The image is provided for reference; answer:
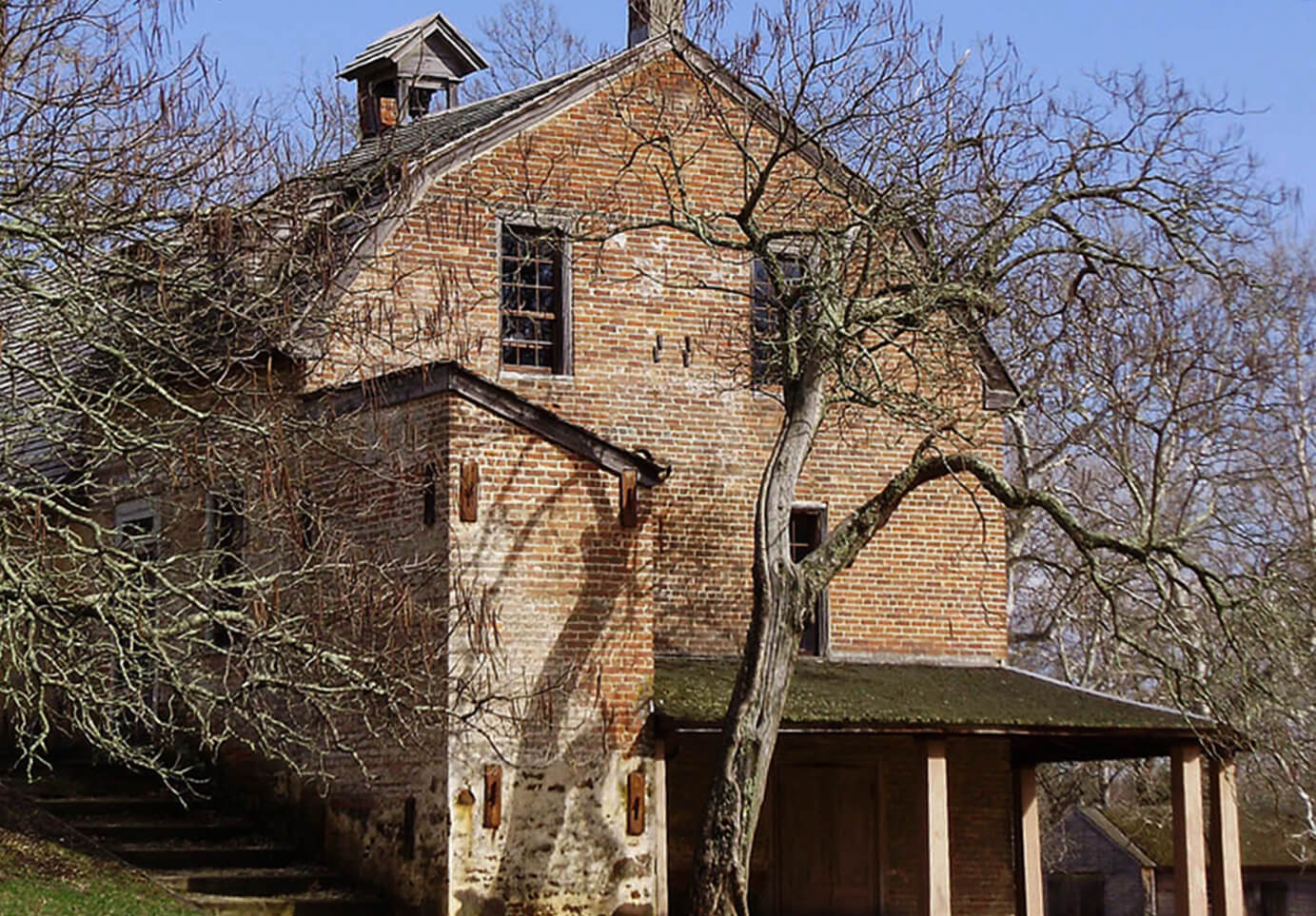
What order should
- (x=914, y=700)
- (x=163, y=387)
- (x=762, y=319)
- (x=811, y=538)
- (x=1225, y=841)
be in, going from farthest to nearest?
(x=811, y=538) → (x=762, y=319) → (x=1225, y=841) → (x=914, y=700) → (x=163, y=387)

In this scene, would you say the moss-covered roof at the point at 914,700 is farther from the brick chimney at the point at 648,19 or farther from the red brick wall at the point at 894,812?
the brick chimney at the point at 648,19

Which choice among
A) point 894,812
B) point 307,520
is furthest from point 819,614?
point 307,520

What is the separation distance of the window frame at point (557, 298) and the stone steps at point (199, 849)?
5.42m

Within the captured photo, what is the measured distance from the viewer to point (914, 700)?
1911cm

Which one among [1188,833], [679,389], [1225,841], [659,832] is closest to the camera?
[659,832]

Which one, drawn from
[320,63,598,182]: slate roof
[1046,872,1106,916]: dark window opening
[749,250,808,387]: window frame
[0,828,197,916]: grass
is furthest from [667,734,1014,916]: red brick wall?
[1046,872,1106,916]: dark window opening

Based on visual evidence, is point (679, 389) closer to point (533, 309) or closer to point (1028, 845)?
point (533, 309)

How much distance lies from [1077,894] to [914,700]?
65.3ft

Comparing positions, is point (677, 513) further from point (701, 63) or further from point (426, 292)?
point (701, 63)

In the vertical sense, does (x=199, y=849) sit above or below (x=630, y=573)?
below

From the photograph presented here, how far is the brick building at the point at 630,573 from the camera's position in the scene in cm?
1703

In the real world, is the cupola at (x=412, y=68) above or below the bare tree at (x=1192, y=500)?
above

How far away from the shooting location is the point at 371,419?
57.0ft

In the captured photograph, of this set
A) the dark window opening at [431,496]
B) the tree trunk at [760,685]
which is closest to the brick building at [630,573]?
the dark window opening at [431,496]
